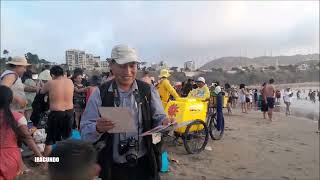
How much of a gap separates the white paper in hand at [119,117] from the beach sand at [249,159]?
3.34 metres

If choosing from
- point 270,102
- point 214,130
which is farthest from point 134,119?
point 270,102

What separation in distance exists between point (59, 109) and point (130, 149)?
3.35m

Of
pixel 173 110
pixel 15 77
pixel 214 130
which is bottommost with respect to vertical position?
pixel 214 130

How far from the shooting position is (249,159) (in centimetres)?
845

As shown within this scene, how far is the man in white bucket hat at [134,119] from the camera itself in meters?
3.21

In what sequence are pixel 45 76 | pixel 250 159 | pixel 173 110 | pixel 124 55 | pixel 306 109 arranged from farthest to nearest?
pixel 306 109, pixel 45 76, pixel 250 159, pixel 173 110, pixel 124 55

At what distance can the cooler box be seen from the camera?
26.7ft

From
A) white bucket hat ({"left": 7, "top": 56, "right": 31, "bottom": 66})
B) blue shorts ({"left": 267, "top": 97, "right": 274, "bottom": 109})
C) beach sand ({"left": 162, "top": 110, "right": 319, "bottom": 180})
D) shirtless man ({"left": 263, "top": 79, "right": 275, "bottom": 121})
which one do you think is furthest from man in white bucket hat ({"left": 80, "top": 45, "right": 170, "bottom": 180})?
blue shorts ({"left": 267, "top": 97, "right": 274, "bottom": 109})

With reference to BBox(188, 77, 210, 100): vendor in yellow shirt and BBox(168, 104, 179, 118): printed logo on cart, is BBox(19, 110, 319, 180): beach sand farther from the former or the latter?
BBox(188, 77, 210, 100): vendor in yellow shirt

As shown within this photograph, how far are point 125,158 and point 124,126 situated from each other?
0.32 meters

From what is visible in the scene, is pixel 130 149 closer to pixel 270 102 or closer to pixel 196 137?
pixel 196 137

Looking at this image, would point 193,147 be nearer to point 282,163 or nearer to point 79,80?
point 282,163

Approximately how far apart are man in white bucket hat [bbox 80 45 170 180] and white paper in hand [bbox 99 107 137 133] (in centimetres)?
9

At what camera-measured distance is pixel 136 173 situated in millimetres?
3363
